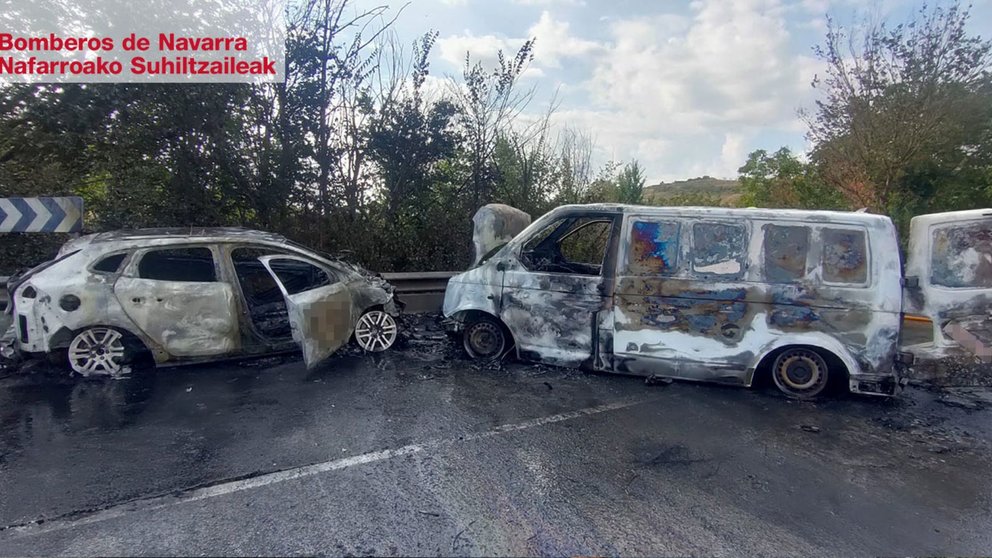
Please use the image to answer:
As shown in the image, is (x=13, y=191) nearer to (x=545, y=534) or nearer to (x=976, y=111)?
(x=545, y=534)

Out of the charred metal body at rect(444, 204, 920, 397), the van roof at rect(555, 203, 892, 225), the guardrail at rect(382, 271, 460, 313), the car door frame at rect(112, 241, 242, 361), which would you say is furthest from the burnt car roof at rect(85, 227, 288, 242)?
the van roof at rect(555, 203, 892, 225)

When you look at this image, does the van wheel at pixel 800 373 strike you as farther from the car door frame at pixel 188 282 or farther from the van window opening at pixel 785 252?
the car door frame at pixel 188 282

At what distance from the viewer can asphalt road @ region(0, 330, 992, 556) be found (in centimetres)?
267

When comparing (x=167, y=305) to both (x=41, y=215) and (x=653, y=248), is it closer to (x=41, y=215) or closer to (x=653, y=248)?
(x=41, y=215)

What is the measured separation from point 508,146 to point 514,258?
639cm

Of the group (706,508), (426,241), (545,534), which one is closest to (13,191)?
(426,241)

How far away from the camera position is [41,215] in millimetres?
5676

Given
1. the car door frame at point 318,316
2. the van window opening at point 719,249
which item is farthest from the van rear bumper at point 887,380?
the car door frame at point 318,316

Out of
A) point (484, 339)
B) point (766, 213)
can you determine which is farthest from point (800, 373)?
point (484, 339)

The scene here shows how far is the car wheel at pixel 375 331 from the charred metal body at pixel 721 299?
1.41 meters

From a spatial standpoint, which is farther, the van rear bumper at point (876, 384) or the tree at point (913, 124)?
the tree at point (913, 124)

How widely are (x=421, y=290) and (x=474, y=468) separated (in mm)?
4945

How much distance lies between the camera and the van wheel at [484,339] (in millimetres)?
5711

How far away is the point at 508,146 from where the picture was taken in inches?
444
